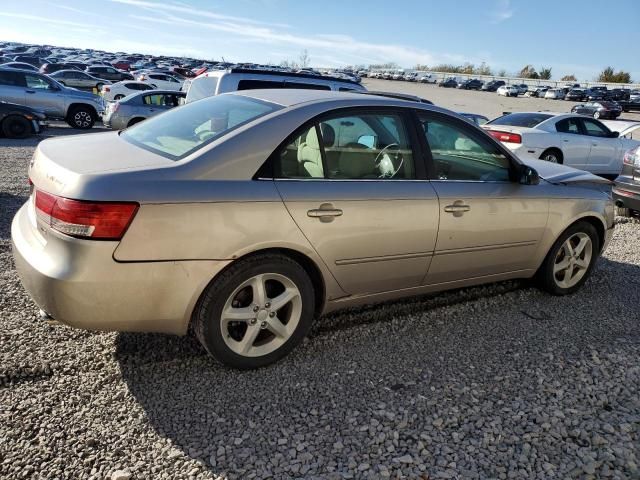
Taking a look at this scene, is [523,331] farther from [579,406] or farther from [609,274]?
[609,274]

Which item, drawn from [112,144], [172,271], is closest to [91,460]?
[172,271]

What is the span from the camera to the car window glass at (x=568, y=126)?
11031 millimetres

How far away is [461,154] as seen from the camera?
3791 mm

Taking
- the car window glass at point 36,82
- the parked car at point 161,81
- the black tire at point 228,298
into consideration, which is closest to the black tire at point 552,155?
the black tire at point 228,298

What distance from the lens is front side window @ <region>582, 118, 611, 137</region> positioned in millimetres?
11500

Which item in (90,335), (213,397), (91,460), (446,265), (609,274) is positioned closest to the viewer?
(91,460)

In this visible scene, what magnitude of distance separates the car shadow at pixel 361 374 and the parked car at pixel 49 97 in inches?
572

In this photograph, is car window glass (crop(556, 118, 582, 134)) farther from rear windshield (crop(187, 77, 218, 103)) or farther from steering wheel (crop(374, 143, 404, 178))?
steering wheel (crop(374, 143, 404, 178))

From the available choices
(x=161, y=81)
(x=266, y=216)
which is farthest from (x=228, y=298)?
(x=161, y=81)

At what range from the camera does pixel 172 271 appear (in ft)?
8.56

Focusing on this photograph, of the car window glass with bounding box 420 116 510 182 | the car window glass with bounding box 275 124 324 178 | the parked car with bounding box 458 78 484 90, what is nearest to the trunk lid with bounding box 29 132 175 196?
the car window glass with bounding box 275 124 324 178

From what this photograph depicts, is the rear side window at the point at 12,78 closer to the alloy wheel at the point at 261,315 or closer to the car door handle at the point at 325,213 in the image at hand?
the alloy wheel at the point at 261,315

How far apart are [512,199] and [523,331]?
98 centimetres

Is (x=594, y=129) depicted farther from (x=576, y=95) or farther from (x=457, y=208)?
(x=576, y=95)
